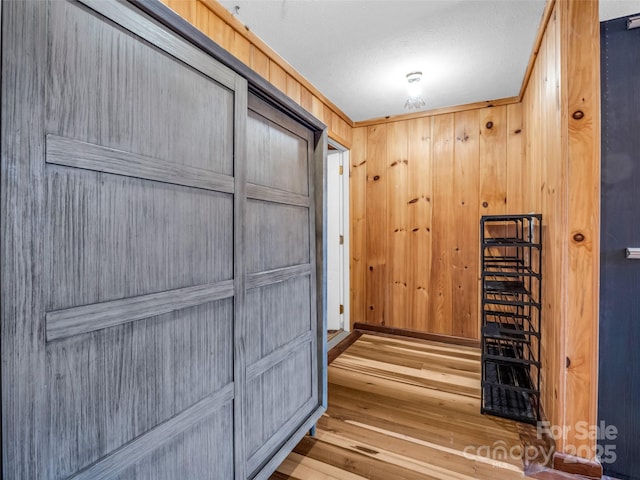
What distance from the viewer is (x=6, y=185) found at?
614 mm

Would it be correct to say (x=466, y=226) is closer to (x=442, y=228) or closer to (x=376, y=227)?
(x=442, y=228)

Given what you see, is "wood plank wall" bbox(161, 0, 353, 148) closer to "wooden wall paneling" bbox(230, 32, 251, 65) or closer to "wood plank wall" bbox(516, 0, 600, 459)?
"wooden wall paneling" bbox(230, 32, 251, 65)

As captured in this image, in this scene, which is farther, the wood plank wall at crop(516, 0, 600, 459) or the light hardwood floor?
the light hardwood floor

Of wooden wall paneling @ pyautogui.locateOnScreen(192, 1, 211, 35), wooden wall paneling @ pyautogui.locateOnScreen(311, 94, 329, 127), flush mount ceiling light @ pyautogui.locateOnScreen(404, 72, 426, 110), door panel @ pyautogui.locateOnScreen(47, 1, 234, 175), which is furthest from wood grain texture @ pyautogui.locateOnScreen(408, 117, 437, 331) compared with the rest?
door panel @ pyautogui.locateOnScreen(47, 1, 234, 175)

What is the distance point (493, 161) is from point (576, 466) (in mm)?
2450

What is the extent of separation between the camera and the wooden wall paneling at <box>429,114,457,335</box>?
3219 mm

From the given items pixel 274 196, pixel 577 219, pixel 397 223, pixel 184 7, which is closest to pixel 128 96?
pixel 274 196

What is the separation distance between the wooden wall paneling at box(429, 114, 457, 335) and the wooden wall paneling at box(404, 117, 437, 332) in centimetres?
4

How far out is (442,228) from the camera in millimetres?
3256

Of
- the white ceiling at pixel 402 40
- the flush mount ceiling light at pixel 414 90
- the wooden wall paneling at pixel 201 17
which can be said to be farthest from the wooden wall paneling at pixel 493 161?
the wooden wall paneling at pixel 201 17

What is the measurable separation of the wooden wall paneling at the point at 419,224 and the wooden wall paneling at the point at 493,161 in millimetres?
480

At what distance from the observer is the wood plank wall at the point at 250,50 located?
5.46 feet

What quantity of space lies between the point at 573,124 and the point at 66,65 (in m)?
1.90

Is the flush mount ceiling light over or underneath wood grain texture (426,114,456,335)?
over
